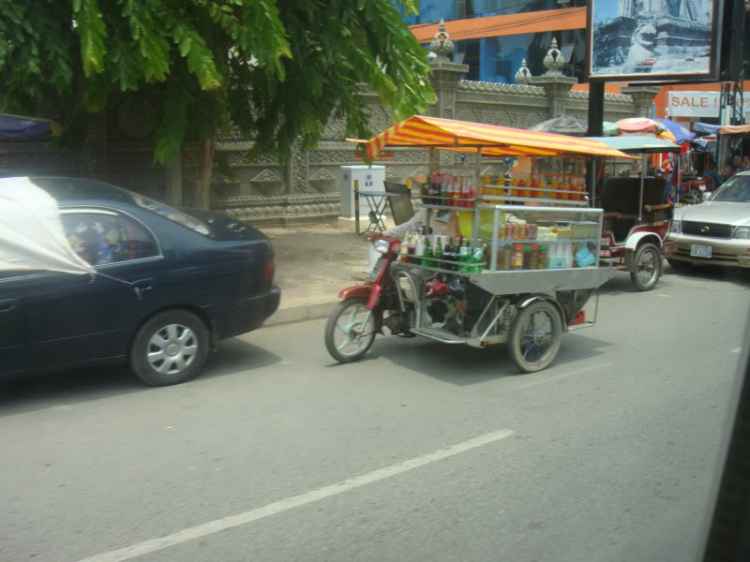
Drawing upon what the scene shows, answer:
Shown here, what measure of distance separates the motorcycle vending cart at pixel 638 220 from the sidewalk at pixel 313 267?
12.0 ft

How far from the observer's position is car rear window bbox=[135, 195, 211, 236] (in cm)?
639

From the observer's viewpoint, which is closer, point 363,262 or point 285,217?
point 363,262

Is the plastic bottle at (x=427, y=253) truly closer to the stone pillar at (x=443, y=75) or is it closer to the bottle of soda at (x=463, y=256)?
the bottle of soda at (x=463, y=256)

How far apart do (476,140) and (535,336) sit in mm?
1781

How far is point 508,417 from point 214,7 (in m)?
5.54

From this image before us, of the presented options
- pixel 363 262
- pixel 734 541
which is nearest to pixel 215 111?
pixel 363 262

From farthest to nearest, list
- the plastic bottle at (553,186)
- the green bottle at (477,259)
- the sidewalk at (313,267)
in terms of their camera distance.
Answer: the sidewalk at (313,267), the plastic bottle at (553,186), the green bottle at (477,259)

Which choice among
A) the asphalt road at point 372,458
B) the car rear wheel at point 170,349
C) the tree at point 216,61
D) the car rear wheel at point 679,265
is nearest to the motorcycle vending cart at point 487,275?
the asphalt road at point 372,458

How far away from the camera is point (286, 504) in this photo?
403 cm

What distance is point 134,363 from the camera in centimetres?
Result: 593

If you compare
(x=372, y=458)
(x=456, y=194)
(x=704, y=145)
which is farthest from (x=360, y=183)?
(x=704, y=145)

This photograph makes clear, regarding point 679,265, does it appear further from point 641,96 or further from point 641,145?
point 641,96

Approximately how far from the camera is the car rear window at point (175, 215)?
6386 mm

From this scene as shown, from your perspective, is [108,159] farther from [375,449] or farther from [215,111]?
[375,449]
